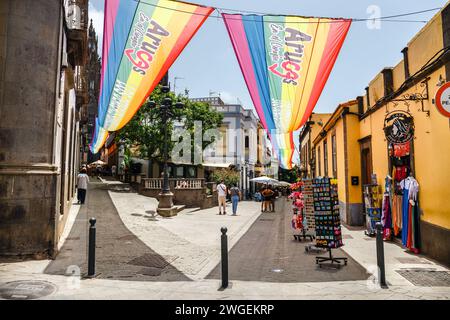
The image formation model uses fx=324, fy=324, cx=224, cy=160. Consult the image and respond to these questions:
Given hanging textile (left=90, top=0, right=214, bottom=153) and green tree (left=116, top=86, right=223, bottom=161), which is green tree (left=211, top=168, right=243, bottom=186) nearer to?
green tree (left=116, top=86, right=223, bottom=161)

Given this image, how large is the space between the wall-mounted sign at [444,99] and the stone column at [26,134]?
7494mm

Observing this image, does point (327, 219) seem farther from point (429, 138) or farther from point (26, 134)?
point (26, 134)

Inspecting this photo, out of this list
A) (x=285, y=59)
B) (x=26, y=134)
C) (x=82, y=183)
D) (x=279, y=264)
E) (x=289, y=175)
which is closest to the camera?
(x=285, y=59)

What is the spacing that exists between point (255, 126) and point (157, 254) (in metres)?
38.5

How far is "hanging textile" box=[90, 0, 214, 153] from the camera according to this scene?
6.56m

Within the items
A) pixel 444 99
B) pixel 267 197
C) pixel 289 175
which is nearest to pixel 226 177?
pixel 267 197

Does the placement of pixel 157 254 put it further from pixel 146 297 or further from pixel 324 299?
pixel 324 299

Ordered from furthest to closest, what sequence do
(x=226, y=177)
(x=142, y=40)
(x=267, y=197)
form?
(x=226, y=177), (x=267, y=197), (x=142, y=40)

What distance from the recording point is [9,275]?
5.71 metres

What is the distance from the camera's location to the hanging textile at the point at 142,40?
6.56m

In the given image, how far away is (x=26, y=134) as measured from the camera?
6.90m

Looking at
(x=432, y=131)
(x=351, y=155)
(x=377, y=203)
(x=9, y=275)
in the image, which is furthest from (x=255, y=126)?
(x=9, y=275)

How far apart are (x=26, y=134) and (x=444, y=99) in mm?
7859

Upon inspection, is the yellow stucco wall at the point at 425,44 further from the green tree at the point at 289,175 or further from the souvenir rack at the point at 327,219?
the green tree at the point at 289,175
